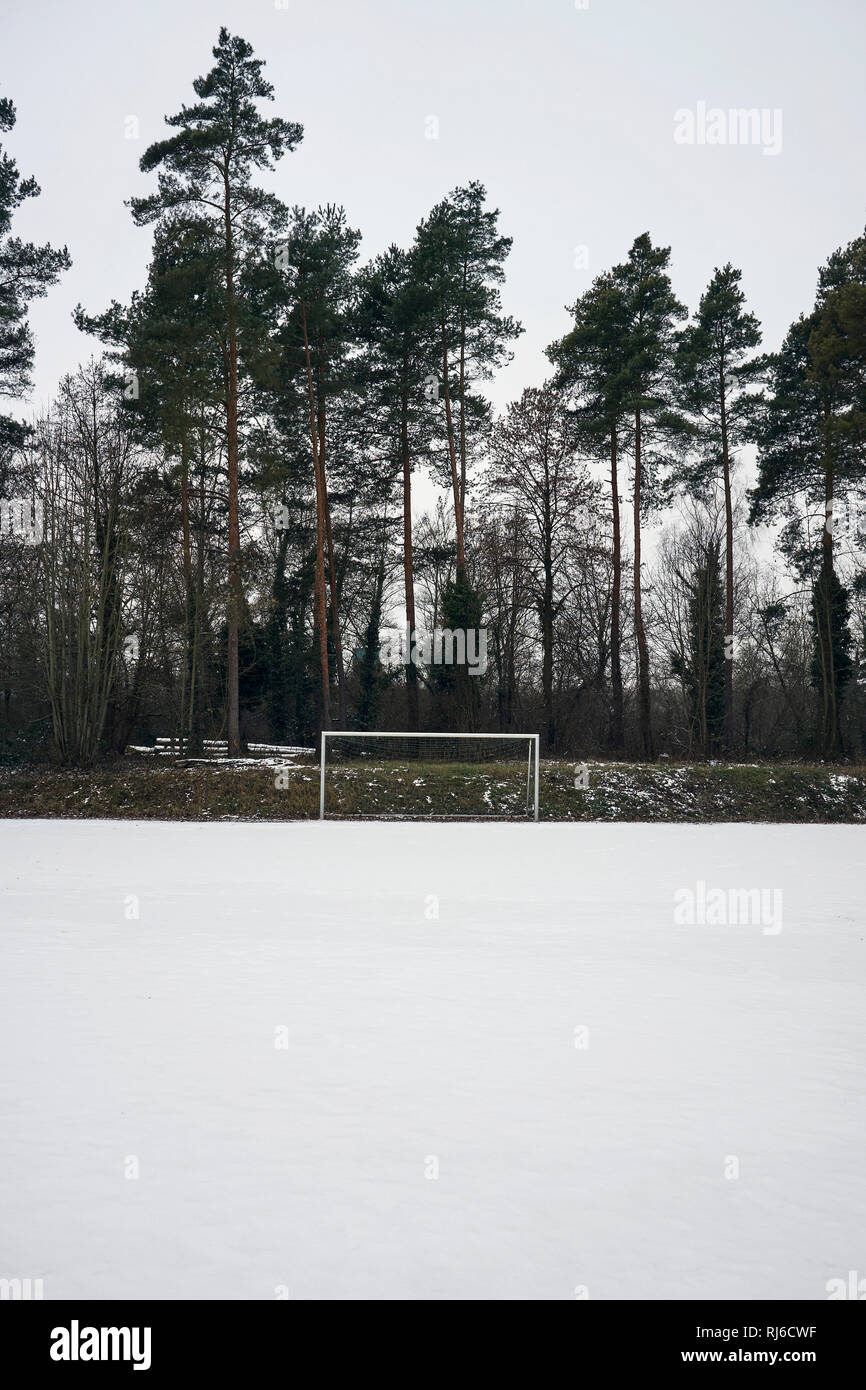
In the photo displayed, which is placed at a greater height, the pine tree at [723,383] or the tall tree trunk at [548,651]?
the pine tree at [723,383]

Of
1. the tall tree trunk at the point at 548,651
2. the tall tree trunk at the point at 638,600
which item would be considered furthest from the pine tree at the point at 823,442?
the tall tree trunk at the point at 548,651

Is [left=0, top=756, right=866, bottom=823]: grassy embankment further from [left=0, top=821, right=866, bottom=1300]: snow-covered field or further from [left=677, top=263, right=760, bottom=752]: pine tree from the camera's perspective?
[left=0, top=821, right=866, bottom=1300]: snow-covered field

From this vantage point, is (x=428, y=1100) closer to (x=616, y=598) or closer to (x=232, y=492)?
(x=232, y=492)

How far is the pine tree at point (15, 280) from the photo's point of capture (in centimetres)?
2333

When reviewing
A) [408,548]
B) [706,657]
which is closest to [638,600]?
[706,657]

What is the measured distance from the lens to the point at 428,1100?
3939mm

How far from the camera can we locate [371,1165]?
131 inches

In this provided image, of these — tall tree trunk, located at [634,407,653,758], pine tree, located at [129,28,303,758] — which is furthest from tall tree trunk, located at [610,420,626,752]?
pine tree, located at [129,28,303,758]

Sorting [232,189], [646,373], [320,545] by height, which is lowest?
[320,545]

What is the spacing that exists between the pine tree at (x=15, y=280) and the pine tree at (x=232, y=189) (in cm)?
350

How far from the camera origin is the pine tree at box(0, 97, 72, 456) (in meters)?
23.3

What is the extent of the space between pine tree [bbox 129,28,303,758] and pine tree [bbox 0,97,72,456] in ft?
11.5

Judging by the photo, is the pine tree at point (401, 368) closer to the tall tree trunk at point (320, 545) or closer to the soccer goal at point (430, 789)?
the tall tree trunk at point (320, 545)

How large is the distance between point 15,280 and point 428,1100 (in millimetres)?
24662
